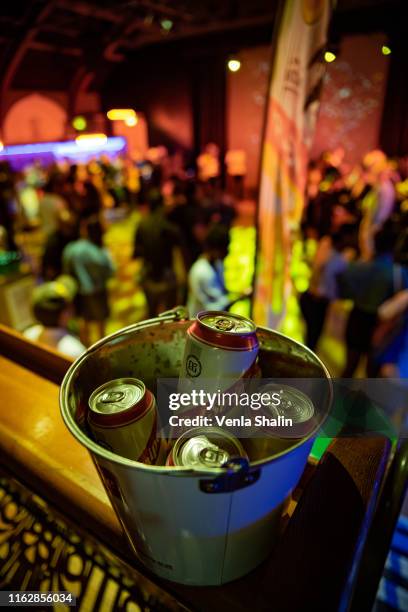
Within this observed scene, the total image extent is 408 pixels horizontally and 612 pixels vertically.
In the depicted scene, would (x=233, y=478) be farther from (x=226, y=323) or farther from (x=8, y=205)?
(x=8, y=205)

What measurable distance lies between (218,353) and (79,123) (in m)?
16.1

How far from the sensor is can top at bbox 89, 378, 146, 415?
31.7 inches

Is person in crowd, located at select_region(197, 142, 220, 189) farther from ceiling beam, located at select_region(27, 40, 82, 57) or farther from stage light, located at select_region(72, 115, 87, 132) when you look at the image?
ceiling beam, located at select_region(27, 40, 82, 57)

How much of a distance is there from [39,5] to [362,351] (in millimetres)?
9852

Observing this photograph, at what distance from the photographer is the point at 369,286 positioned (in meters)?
3.25

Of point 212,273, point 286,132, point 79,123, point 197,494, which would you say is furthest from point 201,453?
point 79,123

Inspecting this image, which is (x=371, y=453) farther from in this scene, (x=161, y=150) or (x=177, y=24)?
(x=161, y=150)

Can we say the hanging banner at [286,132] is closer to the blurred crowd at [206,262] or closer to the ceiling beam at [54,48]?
the blurred crowd at [206,262]

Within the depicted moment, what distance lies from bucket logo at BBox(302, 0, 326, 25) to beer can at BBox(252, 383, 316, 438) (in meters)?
2.05

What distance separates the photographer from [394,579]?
1.37 m

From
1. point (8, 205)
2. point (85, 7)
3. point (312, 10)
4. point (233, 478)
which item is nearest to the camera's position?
point (233, 478)

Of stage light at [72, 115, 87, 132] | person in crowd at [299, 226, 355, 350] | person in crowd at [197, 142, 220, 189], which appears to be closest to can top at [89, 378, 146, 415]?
person in crowd at [299, 226, 355, 350]

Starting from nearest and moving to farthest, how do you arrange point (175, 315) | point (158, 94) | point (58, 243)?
point (175, 315) < point (58, 243) < point (158, 94)

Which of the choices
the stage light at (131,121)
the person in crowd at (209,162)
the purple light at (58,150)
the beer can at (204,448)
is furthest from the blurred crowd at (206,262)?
the purple light at (58,150)
